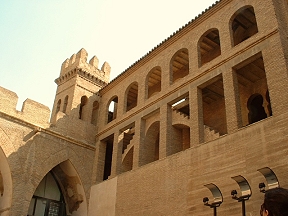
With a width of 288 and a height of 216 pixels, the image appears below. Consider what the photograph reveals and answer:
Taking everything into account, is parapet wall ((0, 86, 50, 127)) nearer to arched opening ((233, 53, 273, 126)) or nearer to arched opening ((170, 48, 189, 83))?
arched opening ((170, 48, 189, 83))

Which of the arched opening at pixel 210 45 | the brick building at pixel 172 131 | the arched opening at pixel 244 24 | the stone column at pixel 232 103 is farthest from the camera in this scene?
the arched opening at pixel 210 45

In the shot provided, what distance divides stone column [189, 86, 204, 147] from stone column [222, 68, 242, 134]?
1.04m

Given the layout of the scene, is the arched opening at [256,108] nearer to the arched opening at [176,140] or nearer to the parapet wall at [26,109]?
the arched opening at [176,140]

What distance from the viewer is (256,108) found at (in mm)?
12766

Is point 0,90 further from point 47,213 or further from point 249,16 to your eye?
point 249,16

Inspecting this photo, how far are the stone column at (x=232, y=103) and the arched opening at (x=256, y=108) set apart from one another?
8.62 feet

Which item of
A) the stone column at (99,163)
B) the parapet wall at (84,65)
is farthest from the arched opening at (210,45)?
the parapet wall at (84,65)

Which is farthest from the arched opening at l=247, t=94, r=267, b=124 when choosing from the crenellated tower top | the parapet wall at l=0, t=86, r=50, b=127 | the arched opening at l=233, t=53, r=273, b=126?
the crenellated tower top

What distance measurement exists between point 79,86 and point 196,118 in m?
7.83

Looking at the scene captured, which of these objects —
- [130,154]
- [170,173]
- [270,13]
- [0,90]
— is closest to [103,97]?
[130,154]

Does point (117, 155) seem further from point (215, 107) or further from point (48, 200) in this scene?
point (215, 107)

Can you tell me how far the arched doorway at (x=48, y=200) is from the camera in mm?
13836

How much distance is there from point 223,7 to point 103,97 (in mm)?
7181

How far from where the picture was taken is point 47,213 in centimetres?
1407
